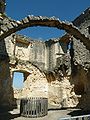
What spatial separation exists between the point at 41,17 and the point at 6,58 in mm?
6860

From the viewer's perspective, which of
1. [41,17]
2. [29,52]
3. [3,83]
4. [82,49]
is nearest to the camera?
[41,17]

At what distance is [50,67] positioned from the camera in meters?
16.7

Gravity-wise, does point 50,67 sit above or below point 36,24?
below

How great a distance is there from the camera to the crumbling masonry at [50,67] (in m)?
11.9

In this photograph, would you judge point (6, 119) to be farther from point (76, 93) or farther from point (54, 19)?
point (76, 93)

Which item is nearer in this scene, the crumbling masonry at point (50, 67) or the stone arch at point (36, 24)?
the stone arch at point (36, 24)

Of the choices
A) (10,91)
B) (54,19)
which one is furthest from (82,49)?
(10,91)

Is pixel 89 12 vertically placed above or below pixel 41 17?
above

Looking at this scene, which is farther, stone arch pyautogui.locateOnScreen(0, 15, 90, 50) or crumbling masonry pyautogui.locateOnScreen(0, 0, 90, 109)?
crumbling masonry pyautogui.locateOnScreen(0, 0, 90, 109)

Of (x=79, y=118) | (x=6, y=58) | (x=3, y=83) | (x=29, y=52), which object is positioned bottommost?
(x=79, y=118)

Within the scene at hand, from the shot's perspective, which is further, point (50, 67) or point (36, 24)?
point (50, 67)

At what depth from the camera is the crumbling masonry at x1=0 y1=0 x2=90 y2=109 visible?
39.0 ft

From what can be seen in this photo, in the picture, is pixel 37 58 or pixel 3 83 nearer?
pixel 3 83

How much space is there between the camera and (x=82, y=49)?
11.8 meters
